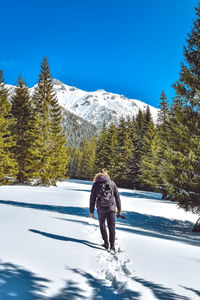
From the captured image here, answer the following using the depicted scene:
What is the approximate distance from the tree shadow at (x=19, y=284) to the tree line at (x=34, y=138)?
77.3ft

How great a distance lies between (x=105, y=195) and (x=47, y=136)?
2326cm

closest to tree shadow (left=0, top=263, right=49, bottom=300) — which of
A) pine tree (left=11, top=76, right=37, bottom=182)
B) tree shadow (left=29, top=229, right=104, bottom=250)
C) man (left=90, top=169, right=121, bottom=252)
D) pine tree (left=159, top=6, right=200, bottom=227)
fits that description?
tree shadow (left=29, top=229, right=104, bottom=250)

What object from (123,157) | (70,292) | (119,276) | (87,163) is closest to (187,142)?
(119,276)

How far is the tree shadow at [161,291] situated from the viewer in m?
3.23

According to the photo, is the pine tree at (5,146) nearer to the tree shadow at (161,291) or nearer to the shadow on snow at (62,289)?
the shadow on snow at (62,289)

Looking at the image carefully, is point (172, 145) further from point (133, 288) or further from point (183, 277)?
point (133, 288)

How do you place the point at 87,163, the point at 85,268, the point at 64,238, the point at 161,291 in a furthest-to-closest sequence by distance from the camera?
the point at 87,163, the point at 64,238, the point at 85,268, the point at 161,291

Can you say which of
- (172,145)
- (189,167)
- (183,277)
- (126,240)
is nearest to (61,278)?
(183,277)

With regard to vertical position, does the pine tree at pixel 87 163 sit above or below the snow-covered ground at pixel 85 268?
above

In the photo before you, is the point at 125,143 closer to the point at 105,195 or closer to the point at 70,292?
the point at 105,195

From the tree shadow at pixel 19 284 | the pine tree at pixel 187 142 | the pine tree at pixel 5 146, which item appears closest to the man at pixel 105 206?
the tree shadow at pixel 19 284

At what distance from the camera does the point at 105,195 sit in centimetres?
570

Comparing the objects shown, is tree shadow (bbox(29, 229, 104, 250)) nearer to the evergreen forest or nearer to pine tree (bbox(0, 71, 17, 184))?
the evergreen forest

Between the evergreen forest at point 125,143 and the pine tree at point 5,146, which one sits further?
the pine tree at point 5,146
